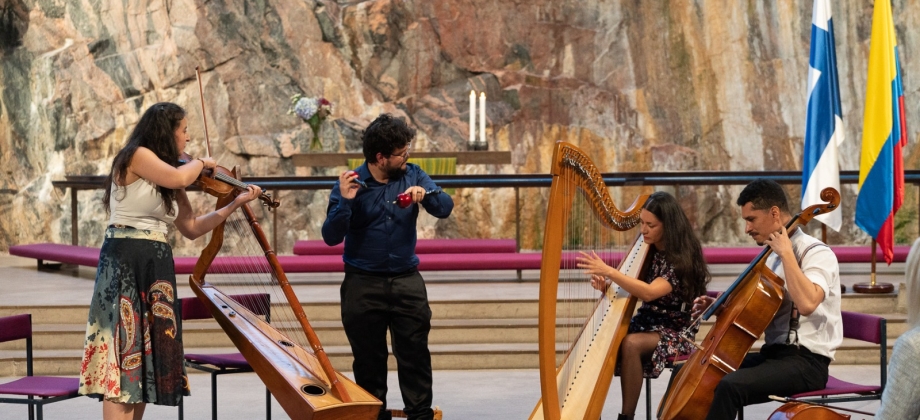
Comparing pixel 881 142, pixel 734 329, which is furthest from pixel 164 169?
pixel 881 142

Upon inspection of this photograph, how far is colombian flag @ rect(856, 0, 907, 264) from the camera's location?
19.6ft

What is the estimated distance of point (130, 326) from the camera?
350 cm

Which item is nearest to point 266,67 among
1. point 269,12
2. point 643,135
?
point 269,12

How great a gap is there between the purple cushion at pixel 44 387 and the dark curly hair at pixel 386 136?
1320 mm

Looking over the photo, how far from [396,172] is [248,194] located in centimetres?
63

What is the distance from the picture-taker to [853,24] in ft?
37.2

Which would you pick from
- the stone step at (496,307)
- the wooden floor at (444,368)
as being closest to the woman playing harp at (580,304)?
the wooden floor at (444,368)

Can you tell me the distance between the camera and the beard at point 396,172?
152 inches

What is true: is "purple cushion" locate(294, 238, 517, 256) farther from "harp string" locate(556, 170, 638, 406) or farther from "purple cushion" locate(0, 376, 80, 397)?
"purple cushion" locate(0, 376, 80, 397)

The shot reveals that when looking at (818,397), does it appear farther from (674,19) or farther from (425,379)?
(674,19)

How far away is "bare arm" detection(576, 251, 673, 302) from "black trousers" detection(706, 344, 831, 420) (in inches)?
15.9

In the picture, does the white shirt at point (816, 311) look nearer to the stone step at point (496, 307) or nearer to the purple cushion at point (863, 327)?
the purple cushion at point (863, 327)

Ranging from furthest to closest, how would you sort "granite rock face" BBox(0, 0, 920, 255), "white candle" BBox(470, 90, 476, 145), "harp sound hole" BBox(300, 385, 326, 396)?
"granite rock face" BBox(0, 0, 920, 255)
"white candle" BBox(470, 90, 476, 145)
"harp sound hole" BBox(300, 385, 326, 396)

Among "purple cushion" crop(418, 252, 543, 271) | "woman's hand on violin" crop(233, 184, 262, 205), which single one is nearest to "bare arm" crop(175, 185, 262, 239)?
"woman's hand on violin" crop(233, 184, 262, 205)
